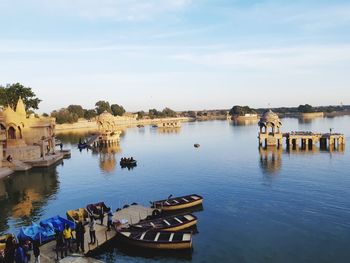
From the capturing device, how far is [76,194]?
5238 cm

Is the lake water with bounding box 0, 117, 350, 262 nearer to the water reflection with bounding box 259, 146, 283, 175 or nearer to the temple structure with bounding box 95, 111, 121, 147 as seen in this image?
the water reflection with bounding box 259, 146, 283, 175

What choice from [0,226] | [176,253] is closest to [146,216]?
[176,253]

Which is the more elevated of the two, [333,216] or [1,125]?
[1,125]

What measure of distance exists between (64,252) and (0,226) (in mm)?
14186

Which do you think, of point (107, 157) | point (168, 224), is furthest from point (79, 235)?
point (107, 157)

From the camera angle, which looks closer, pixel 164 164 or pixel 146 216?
pixel 146 216

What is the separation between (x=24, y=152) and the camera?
74562 millimetres

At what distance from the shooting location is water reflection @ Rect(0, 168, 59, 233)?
4228 cm

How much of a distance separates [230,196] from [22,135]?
2114 inches

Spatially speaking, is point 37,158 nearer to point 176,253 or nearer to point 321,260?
point 176,253

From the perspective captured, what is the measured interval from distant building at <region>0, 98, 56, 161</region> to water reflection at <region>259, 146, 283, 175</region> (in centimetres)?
4652

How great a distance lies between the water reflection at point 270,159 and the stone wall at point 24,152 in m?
46.9

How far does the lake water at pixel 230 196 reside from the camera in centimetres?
3117

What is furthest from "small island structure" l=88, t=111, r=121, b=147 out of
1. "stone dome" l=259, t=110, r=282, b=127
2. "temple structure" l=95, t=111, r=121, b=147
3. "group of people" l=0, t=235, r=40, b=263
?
"group of people" l=0, t=235, r=40, b=263
